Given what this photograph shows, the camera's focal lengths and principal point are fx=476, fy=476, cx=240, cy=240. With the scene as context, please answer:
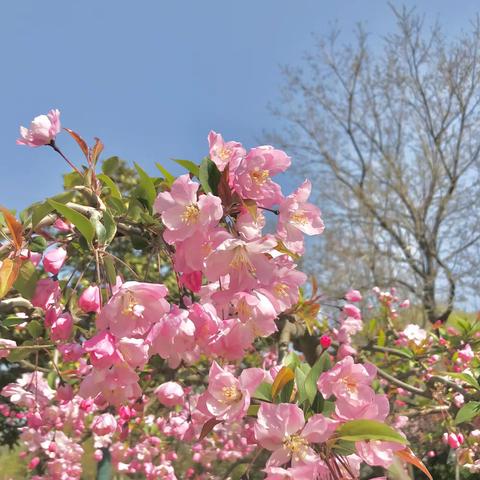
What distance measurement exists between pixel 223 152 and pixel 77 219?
0.27m

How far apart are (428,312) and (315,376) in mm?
8514

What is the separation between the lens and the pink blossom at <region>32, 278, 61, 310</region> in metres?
0.82

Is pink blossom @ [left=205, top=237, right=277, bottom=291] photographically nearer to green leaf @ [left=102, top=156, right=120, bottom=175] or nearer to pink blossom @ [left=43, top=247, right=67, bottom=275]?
pink blossom @ [left=43, top=247, right=67, bottom=275]

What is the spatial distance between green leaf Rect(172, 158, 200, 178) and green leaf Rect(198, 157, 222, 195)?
5 centimetres

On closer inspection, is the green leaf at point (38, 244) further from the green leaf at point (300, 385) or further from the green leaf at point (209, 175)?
the green leaf at point (300, 385)

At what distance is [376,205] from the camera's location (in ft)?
31.5

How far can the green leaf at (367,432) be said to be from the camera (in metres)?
0.65

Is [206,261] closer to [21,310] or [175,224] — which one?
[175,224]

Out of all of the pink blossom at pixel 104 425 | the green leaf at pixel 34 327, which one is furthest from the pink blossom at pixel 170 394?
the green leaf at pixel 34 327

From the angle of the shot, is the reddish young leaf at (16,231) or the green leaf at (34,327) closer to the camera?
the reddish young leaf at (16,231)

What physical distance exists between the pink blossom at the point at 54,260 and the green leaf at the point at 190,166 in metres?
0.26

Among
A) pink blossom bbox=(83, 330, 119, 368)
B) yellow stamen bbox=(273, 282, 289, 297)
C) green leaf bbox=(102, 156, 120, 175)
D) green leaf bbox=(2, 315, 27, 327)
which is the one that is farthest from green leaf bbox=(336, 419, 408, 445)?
green leaf bbox=(2, 315, 27, 327)

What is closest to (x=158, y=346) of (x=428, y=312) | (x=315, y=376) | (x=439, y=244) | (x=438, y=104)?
(x=315, y=376)

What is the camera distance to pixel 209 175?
80 cm
